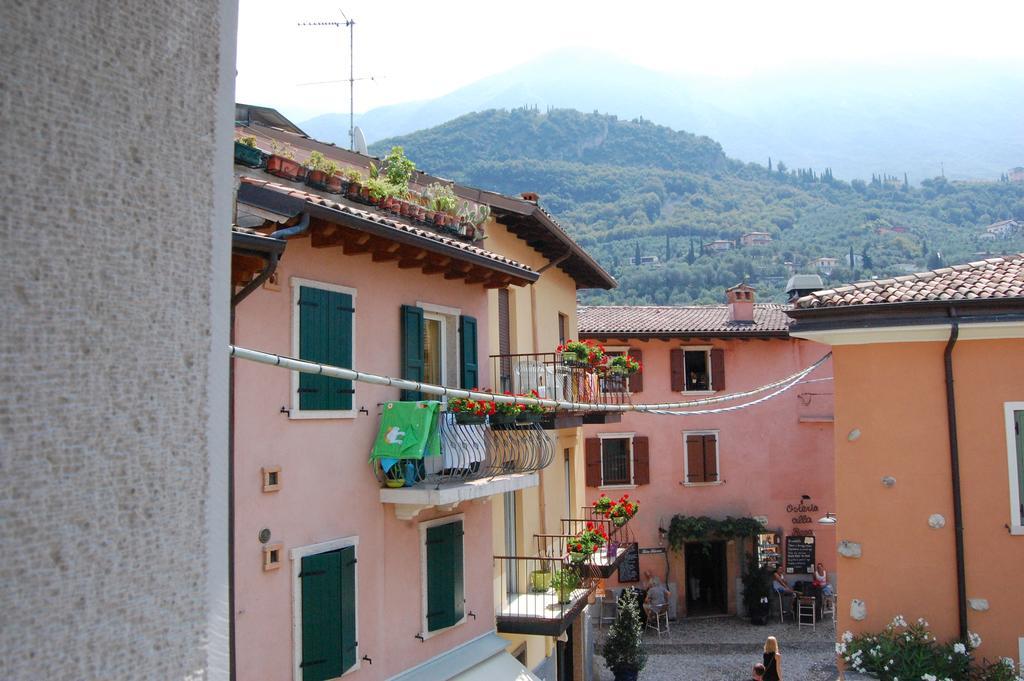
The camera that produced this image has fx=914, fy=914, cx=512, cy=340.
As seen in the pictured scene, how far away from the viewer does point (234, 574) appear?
7.90m

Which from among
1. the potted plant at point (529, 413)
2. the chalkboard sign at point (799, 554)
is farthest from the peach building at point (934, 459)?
the chalkboard sign at point (799, 554)

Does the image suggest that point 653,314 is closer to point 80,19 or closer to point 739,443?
point 739,443

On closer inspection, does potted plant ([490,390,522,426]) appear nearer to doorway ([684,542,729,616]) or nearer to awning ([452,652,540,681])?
awning ([452,652,540,681])

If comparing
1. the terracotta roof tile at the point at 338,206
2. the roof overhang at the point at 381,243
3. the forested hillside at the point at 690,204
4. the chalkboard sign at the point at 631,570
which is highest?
the forested hillside at the point at 690,204

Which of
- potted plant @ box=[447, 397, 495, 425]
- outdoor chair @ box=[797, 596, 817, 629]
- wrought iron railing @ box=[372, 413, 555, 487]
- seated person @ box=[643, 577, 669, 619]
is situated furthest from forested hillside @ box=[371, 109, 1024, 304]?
potted plant @ box=[447, 397, 495, 425]

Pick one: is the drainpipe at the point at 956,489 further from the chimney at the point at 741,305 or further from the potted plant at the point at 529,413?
the chimney at the point at 741,305

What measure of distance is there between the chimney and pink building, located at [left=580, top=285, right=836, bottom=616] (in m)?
0.53

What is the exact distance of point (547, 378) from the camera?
1505 cm

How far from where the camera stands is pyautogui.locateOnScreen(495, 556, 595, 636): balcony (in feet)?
45.4

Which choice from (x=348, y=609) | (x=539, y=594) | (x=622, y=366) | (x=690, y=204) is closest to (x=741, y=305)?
(x=622, y=366)

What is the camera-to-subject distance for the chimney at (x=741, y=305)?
31.6 meters

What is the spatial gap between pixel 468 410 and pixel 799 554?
22.5 meters

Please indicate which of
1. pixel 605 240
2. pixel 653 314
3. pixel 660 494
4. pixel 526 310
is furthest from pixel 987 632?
pixel 605 240

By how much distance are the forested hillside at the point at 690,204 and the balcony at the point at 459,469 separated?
2606 inches
